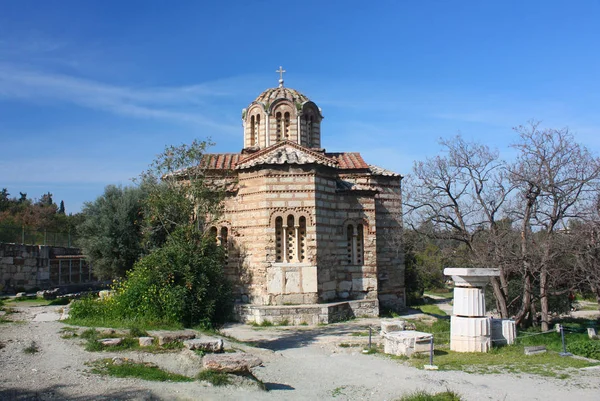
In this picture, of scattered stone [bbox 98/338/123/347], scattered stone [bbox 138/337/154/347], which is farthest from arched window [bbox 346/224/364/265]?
scattered stone [bbox 98/338/123/347]

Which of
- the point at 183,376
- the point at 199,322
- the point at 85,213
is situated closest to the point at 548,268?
the point at 199,322

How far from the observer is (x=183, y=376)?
24.5 ft

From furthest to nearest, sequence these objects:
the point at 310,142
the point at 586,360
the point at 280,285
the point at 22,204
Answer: the point at 22,204, the point at 310,142, the point at 280,285, the point at 586,360

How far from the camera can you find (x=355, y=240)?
17.2m

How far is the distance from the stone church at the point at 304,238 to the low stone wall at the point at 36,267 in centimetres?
970

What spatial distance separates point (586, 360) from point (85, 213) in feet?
59.8

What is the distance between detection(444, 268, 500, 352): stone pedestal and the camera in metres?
10.8

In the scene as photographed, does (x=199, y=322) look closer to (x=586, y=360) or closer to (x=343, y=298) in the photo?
(x=343, y=298)

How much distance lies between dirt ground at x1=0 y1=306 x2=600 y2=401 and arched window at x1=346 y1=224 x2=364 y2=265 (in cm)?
605

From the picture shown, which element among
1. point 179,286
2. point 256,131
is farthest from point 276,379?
point 256,131

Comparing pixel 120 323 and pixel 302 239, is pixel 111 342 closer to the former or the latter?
pixel 120 323

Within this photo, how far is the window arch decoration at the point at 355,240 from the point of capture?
17.1 meters

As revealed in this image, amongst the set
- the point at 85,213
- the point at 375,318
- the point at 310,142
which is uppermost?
the point at 310,142

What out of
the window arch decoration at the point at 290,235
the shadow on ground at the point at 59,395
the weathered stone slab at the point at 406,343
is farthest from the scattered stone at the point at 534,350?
the shadow on ground at the point at 59,395
